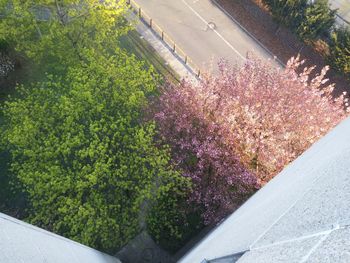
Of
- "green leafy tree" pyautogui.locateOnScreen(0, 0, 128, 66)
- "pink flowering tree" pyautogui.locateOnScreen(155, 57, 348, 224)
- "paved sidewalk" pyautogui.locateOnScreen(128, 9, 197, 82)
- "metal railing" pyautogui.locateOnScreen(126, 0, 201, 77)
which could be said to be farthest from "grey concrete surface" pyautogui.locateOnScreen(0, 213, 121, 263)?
"paved sidewalk" pyautogui.locateOnScreen(128, 9, 197, 82)

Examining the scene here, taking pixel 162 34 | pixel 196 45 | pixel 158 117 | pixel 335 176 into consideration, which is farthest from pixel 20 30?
pixel 335 176

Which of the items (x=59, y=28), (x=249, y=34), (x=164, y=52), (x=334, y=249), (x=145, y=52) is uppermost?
(x=334, y=249)

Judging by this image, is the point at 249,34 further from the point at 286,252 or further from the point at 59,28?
the point at 286,252

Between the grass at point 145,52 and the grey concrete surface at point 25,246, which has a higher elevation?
the grey concrete surface at point 25,246

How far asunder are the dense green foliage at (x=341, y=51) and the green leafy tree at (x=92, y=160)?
1417cm

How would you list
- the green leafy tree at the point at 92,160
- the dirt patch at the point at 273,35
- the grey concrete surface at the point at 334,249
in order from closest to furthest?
the grey concrete surface at the point at 334,249
the green leafy tree at the point at 92,160
the dirt patch at the point at 273,35

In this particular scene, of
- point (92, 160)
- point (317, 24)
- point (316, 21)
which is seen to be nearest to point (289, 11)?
point (316, 21)

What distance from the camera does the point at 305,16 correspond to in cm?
2420

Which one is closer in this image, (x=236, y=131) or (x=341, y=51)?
(x=236, y=131)

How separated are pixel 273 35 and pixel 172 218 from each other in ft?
57.8

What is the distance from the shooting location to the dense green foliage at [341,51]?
74.6 ft

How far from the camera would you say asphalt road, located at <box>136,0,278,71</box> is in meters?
26.0

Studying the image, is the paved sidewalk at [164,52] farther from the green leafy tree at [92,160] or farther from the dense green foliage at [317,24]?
the green leafy tree at [92,160]

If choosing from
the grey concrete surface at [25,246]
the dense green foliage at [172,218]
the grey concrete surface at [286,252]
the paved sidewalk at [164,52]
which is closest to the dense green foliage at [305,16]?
the paved sidewalk at [164,52]
